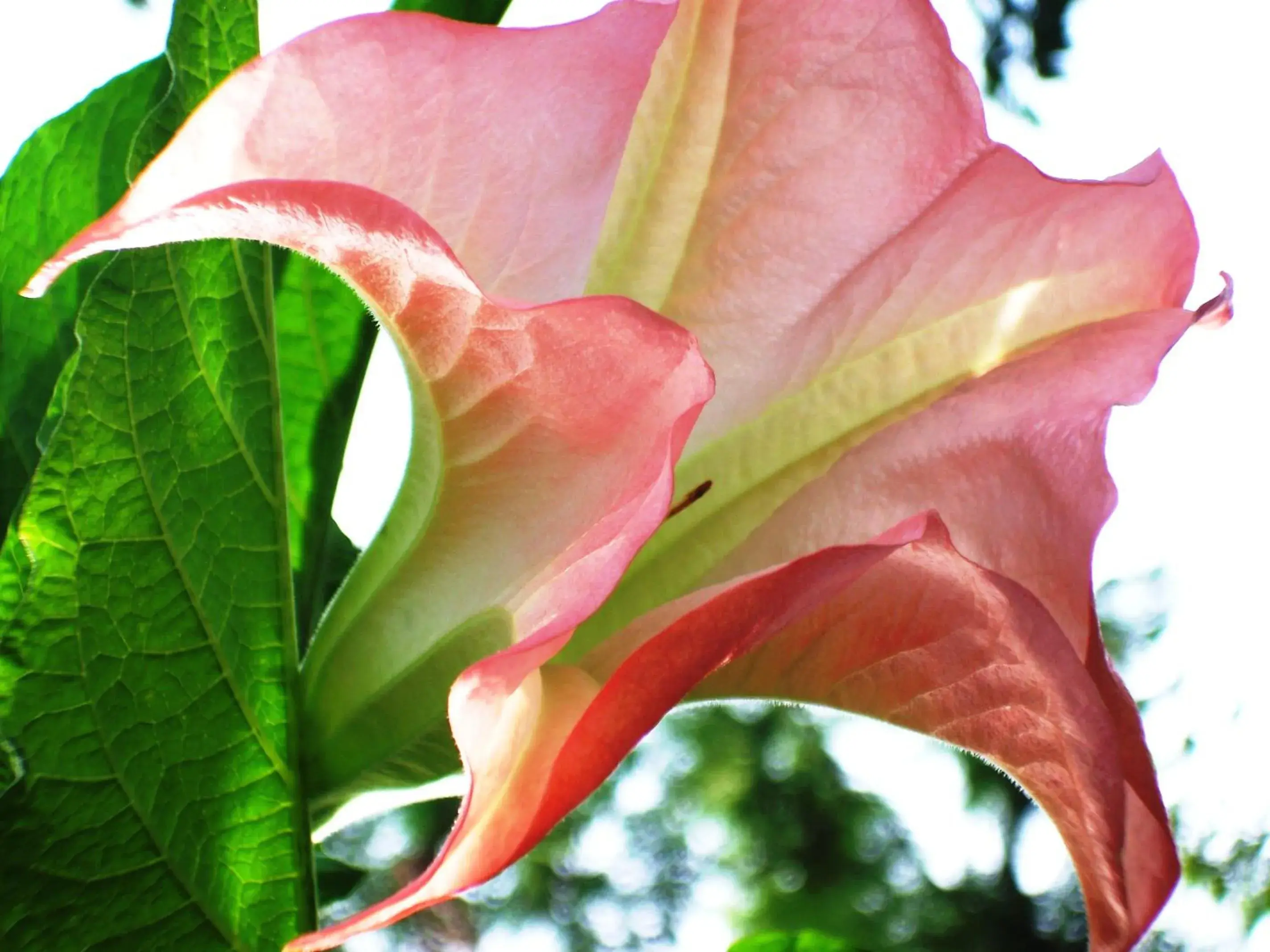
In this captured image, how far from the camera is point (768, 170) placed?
9.0 inches

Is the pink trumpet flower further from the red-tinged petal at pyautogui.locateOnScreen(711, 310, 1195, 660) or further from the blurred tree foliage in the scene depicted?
the blurred tree foliage

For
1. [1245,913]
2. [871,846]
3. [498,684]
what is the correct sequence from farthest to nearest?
[871,846] < [1245,913] < [498,684]

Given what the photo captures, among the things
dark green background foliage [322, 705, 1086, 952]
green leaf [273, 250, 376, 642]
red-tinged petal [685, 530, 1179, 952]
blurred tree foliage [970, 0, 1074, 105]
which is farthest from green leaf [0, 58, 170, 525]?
dark green background foliage [322, 705, 1086, 952]

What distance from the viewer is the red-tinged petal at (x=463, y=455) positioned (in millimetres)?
162

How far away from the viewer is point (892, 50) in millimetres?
224

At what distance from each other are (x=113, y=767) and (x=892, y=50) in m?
0.17

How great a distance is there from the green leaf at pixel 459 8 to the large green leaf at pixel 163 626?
5 cm

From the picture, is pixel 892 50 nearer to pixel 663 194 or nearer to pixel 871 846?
pixel 663 194

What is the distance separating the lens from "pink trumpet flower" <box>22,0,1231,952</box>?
0.17 m

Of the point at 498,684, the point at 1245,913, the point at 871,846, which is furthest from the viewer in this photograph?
the point at 871,846

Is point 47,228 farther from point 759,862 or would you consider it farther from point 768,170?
point 759,862

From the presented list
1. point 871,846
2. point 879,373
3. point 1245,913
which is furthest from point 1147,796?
point 871,846

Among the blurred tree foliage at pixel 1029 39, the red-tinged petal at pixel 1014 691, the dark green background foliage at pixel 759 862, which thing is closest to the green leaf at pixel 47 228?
the red-tinged petal at pixel 1014 691

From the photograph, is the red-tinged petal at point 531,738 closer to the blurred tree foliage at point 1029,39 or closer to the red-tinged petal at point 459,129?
the red-tinged petal at point 459,129
